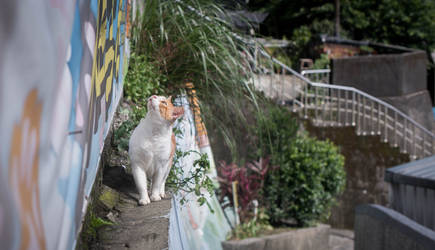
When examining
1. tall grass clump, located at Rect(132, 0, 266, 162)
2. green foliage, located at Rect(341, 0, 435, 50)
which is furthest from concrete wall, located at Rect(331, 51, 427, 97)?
tall grass clump, located at Rect(132, 0, 266, 162)

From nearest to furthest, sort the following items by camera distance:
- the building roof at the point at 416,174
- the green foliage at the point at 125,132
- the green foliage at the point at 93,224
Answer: the green foliage at the point at 93,224, the green foliage at the point at 125,132, the building roof at the point at 416,174

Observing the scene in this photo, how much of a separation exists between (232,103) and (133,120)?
0.80m

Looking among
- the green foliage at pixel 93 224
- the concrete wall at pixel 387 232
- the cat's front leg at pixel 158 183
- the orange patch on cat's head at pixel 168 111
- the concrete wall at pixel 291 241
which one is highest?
the orange patch on cat's head at pixel 168 111

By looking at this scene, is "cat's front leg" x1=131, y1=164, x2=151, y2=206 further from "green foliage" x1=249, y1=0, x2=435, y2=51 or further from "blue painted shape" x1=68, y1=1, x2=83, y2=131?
"green foliage" x1=249, y1=0, x2=435, y2=51

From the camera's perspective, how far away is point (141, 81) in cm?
348

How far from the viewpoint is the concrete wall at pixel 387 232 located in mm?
4223

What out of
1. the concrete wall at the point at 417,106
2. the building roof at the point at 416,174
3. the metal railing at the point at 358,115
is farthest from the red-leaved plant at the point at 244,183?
the concrete wall at the point at 417,106

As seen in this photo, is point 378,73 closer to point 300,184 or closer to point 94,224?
point 300,184

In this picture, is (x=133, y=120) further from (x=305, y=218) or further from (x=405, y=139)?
(x=405, y=139)

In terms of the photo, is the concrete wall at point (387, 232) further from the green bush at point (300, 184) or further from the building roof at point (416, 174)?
the green bush at point (300, 184)

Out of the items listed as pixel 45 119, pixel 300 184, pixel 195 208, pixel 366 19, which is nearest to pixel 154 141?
pixel 45 119

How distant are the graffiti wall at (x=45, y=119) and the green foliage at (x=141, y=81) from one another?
1.66 m

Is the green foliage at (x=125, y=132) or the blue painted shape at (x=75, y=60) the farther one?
the green foliage at (x=125, y=132)

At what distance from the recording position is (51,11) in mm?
1023
